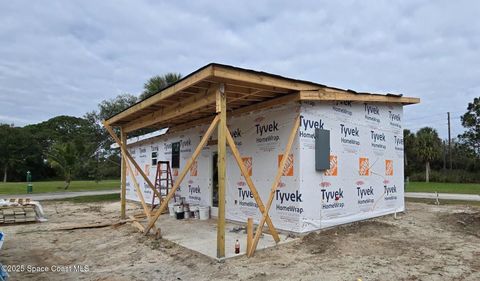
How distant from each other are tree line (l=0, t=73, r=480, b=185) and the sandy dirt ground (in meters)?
17.7

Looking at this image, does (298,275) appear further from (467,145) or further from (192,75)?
(467,145)

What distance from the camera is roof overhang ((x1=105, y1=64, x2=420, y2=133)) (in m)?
6.19

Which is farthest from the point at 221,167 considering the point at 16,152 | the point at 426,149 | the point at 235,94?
the point at 16,152

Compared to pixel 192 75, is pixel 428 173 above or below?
below

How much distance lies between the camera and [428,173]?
35.2m

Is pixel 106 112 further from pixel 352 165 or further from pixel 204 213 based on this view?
pixel 352 165

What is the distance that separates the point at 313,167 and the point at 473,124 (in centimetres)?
3899

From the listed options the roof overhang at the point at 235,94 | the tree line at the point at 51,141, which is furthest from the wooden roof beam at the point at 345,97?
the tree line at the point at 51,141

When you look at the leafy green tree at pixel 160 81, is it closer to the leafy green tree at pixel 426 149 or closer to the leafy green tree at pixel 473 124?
the leafy green tree at pixel 426 149

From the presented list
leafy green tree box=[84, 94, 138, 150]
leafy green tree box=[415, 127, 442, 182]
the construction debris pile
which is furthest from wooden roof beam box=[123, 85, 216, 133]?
leafy green tree box=[415, 127, 442, 182]

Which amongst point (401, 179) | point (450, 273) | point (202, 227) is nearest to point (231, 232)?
point (202, 227)

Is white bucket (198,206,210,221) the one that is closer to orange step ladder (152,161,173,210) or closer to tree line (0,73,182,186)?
orange step ladder (152,161,173,210)

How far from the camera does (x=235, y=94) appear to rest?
7.76m

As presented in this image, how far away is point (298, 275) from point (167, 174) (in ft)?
27.1
